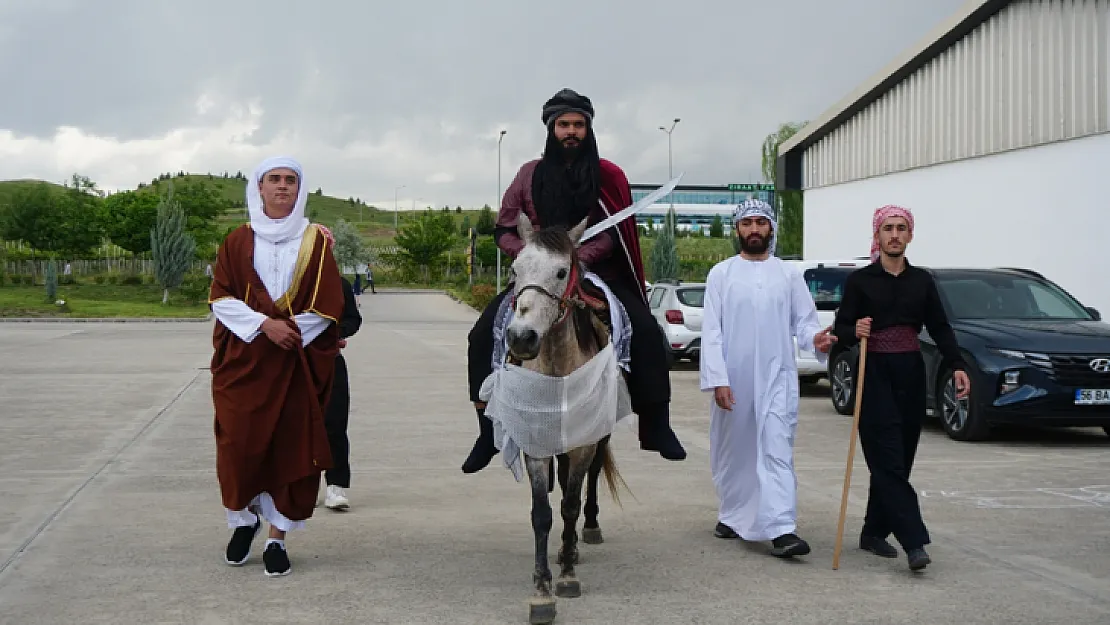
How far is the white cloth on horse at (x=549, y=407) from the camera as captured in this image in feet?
20.1

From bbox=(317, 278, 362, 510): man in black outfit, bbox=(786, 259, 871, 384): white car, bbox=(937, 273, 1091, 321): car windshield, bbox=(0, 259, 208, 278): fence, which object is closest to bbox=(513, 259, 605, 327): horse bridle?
bbox=(317, 278, 362, 510): man in black outfit

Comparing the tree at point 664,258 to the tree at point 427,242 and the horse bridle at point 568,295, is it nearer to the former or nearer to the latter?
the tree at point 427,242

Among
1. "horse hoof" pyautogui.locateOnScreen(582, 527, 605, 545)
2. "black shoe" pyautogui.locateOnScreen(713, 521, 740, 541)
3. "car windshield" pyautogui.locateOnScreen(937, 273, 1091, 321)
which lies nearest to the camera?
"horse hoof" pyautogui.locateOnScreen(582, 527, 605, 545)

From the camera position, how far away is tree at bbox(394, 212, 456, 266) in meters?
98.2

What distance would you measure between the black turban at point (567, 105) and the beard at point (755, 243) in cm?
134

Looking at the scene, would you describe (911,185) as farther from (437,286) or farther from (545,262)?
(437,286)

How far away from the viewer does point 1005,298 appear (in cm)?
1372

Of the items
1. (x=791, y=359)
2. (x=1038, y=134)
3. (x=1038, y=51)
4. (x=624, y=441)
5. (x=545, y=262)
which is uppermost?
(x=1038, y=51)

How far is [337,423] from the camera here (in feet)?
28.6

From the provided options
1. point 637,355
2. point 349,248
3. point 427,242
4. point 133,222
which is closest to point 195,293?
point 133,222

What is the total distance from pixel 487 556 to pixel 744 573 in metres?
1.44

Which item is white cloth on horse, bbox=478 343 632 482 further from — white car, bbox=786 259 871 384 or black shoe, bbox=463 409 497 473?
white car, bbox=786 259 871 384

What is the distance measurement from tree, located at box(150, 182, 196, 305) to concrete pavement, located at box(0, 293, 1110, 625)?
47570 millimetres

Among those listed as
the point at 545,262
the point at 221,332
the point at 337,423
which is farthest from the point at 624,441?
the point at 545,262
